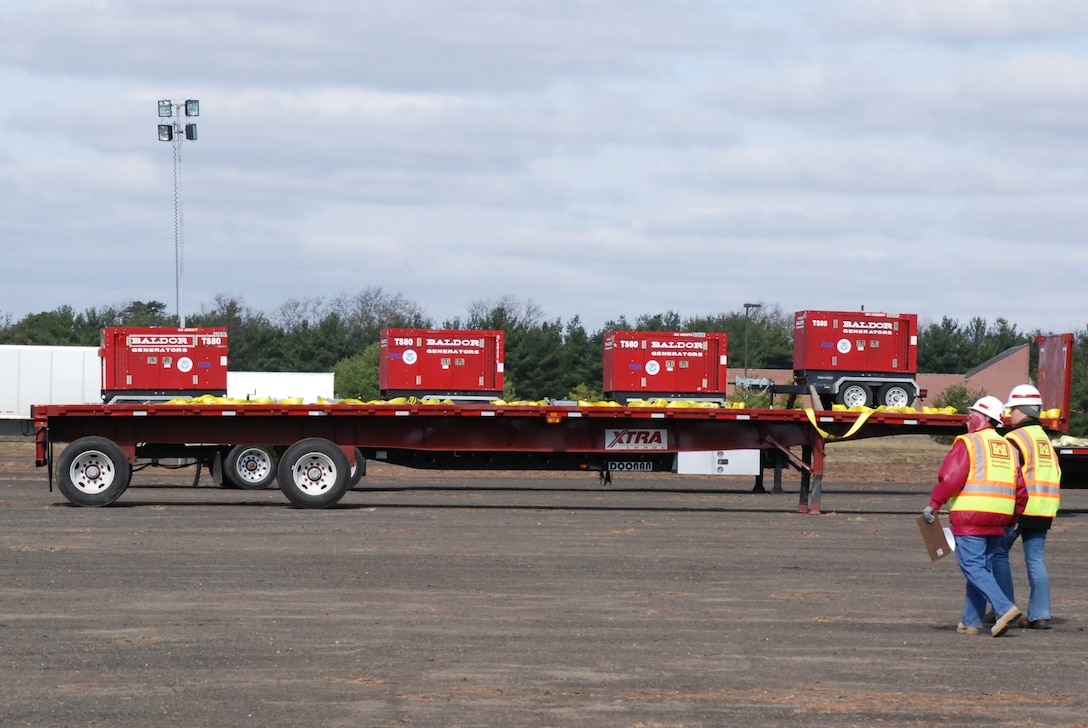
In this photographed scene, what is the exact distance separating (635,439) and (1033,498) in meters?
12.2

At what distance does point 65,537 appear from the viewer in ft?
57.5

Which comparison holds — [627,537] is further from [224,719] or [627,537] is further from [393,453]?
[224,719]

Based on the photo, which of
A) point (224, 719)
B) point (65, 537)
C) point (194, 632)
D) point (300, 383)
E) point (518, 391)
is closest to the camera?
point (224, 719)

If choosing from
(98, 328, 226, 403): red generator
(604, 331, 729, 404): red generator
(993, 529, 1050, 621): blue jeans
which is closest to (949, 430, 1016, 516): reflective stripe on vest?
(993, 529, 1050, 621): blue jeans

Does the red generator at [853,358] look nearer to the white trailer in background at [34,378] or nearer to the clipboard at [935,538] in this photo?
the clipboard at [935,538]

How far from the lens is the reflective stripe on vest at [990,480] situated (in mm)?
10914

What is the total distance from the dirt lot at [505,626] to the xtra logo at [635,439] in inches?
79.2

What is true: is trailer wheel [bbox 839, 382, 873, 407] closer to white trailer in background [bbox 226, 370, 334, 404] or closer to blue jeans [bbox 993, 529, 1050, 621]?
blue jeans [bbox 993, 529, 1050, 621]

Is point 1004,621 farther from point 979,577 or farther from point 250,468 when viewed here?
point 250,468

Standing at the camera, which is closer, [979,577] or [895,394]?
[979,577]

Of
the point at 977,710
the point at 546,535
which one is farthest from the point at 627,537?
the point at 977,710

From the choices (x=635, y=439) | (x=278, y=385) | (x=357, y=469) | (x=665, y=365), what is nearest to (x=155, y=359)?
(x=665, y=365)

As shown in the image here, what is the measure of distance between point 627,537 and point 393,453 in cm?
609

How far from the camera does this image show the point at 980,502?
10938 mm
